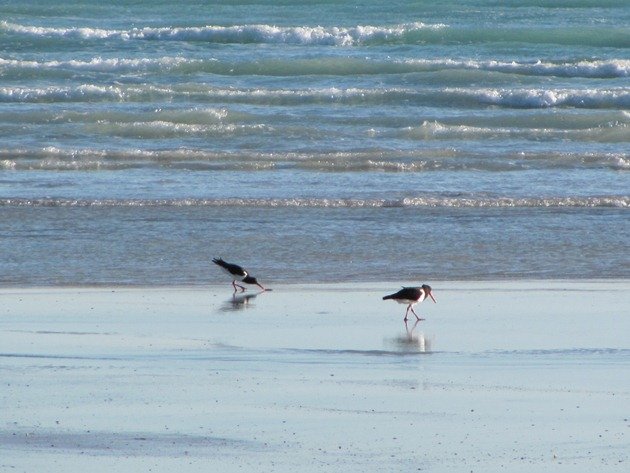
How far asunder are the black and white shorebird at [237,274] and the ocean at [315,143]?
0.49 ft

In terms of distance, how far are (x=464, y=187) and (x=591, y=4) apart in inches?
863

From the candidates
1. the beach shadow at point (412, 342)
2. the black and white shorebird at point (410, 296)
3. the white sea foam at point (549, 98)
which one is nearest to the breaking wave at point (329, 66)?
the white sea foam at point (549, 98)

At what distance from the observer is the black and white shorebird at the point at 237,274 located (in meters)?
9.44

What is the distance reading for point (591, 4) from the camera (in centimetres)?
3428

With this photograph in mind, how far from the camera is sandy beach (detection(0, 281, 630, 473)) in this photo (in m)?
5.48

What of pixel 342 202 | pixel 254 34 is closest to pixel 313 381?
pixel 342 202

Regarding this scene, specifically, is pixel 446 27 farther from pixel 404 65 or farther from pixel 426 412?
pixel 426 412

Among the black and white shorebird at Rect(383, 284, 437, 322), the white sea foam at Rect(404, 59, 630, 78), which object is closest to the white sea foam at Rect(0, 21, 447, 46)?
the white sea foam at Rect(404, 59, 630, 78)

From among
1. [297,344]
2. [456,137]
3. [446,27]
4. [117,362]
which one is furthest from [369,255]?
[446,27]

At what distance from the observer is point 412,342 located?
7727 mm

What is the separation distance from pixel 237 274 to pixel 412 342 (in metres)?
2.26

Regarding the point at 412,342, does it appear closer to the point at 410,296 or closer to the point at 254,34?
the point at 410,296

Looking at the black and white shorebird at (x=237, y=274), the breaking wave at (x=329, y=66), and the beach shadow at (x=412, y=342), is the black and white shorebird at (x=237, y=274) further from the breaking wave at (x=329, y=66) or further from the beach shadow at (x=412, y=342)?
the breaking wave at (x=329, y=66)

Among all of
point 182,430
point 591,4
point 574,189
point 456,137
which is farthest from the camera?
point 591,4
